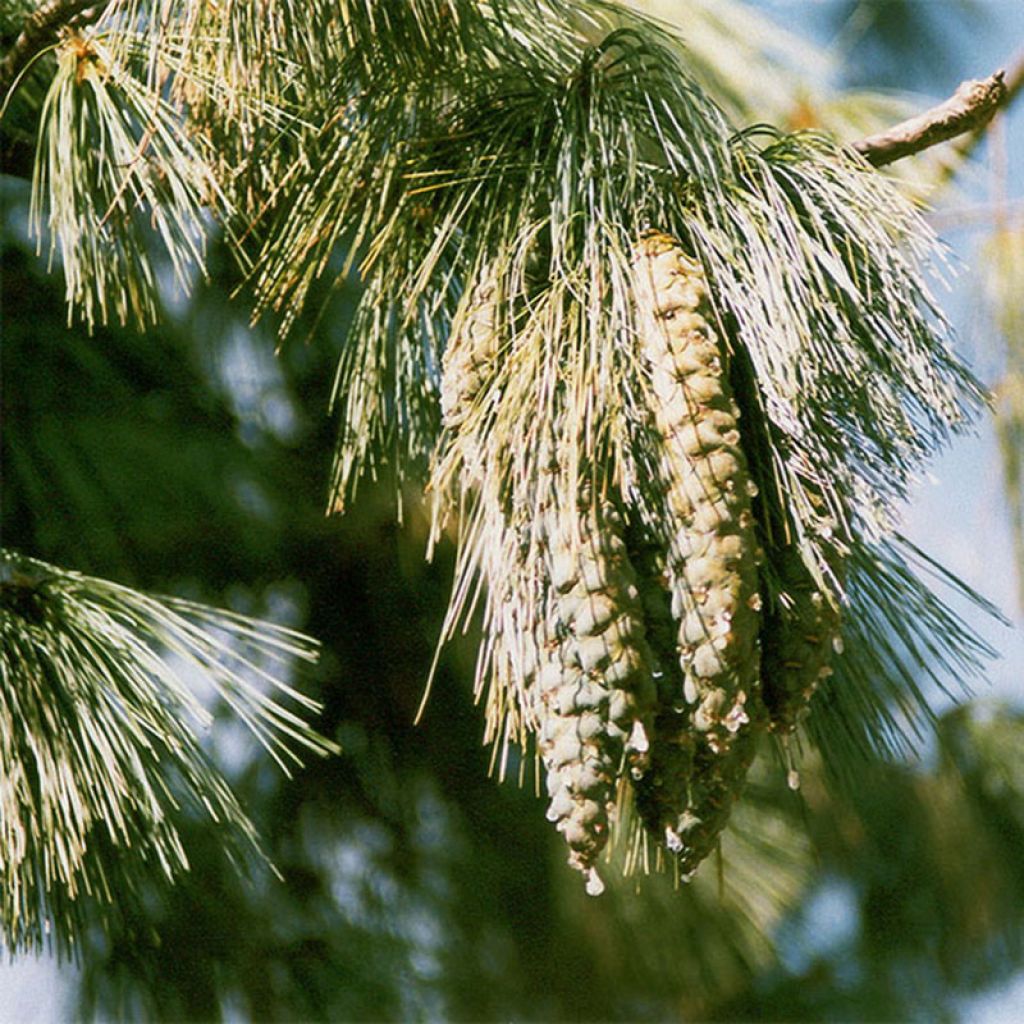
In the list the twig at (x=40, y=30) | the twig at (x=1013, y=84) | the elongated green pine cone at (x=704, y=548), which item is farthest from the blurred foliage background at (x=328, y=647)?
the elongated green pine cone at (x=704, y=548)

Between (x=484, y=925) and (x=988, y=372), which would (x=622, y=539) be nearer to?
(x=988, y=372)

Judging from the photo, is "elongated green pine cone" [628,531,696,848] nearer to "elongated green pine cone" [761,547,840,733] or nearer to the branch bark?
"elongated green pine cone" [761,547,840,733]

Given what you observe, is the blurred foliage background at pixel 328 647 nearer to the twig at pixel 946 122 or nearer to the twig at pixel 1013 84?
the twig at pixel 1013 84

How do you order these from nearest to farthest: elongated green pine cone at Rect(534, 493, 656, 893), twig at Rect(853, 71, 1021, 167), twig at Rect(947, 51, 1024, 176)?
1. elongated green pine cone at Rect(534, 493, 656, 893)
2. twig at Rect(853, 71, 1021, 167)
3. twig at Rect(947, 51, 1024, 176)

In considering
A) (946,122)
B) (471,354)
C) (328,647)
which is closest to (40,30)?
(471,354)

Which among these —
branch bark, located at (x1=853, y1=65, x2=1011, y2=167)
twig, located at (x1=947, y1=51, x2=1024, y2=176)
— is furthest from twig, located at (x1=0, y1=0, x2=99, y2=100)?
twig, located at (x1=947, y1=51, x2=1024, y2=176)

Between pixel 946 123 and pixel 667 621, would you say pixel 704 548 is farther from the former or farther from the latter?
pixel 946 123
